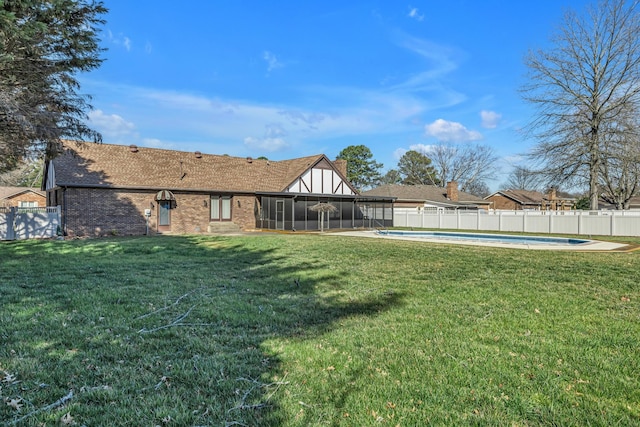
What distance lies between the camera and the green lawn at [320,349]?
256 centimetres

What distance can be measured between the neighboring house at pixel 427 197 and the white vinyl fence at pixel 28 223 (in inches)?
929

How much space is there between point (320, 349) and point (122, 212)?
1890 centimetres

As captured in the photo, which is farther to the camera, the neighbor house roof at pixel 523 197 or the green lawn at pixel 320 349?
the neighbor house roof at pixel 523 197

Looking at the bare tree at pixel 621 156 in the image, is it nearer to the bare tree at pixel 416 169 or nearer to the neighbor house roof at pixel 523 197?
the neighbor house roof at pixel 523 197

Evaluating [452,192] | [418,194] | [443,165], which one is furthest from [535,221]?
[443,165]

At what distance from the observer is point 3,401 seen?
8.62 ft

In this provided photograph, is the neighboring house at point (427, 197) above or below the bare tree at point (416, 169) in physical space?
below

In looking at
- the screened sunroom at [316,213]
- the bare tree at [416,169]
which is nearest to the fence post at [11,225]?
the screened sunroom at [316,213]

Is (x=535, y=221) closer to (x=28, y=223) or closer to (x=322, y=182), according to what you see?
(x=322, y=182)

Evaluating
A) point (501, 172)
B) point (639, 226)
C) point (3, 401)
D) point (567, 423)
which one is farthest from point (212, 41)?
point (501, 172)

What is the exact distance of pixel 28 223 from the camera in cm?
1730

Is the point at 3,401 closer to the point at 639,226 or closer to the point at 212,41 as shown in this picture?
the point at 212,41

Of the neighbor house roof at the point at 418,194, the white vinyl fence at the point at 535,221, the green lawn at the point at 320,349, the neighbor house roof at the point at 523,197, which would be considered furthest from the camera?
the neighbor house roof at the point at 523,197

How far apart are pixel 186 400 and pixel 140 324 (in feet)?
6.75
